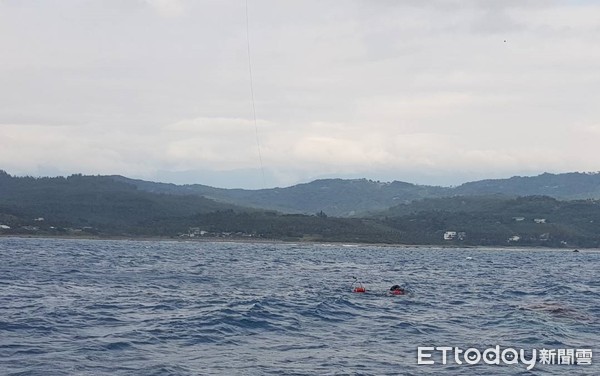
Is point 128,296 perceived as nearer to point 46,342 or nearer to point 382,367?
point 46,342

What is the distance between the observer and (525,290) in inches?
2876

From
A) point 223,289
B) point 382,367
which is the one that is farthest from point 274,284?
point 382,367

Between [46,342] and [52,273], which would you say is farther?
[52,273]

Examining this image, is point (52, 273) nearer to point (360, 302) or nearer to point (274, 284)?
point (274, 284)

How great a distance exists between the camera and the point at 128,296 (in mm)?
58094

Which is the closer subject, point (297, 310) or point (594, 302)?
point (297, 310)

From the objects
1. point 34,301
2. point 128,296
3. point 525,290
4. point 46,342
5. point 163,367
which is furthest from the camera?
point 525,290

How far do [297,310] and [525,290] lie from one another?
28.8 metres

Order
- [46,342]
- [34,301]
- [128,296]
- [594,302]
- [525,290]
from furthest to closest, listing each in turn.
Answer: [525,290], [594,302], [128,296], [34,301], [46,342]

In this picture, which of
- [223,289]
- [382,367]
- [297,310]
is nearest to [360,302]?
[297,310]

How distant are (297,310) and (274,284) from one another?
819 inches

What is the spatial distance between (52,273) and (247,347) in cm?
4341

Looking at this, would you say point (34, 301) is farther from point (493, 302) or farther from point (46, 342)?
point (493, 302)

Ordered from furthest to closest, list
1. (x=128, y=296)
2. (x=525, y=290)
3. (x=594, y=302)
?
(x=525, y=290), (x=594, y=302), (x=128, y=296)
